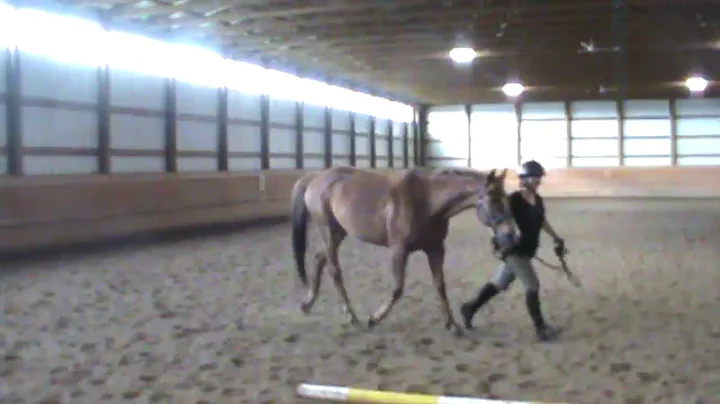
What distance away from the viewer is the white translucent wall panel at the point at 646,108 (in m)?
31.4

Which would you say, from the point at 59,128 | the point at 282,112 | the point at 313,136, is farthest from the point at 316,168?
the point at 59,128

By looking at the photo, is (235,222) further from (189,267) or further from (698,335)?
(698,335)

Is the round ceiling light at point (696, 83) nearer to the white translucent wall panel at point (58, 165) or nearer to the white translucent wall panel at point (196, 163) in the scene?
the white translucent wall panel at point (196, 163)

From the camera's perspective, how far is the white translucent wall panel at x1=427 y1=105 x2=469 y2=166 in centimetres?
3328

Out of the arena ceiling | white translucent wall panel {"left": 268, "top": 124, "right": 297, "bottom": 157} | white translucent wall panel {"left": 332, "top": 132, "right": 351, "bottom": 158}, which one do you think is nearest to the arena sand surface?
the arena ceiling

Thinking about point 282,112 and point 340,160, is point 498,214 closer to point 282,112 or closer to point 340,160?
point 282,112

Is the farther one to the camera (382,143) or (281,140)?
(382,143)

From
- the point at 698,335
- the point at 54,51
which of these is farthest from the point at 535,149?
Result: the point at 698,335

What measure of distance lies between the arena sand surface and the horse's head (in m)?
0.75

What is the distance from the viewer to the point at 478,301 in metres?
6.42

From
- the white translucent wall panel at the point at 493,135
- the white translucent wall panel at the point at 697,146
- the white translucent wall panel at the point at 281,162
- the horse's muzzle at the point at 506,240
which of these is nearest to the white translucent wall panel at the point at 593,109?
the white translucent wall panel at the point at 493,135

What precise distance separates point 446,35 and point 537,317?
11.6 meters

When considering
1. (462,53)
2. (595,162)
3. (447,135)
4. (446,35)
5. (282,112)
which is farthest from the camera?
(447,135)

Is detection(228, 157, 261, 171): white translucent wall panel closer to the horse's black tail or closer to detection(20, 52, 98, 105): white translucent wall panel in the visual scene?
detection(20, 52, 98, 105): white translucent wall panel
